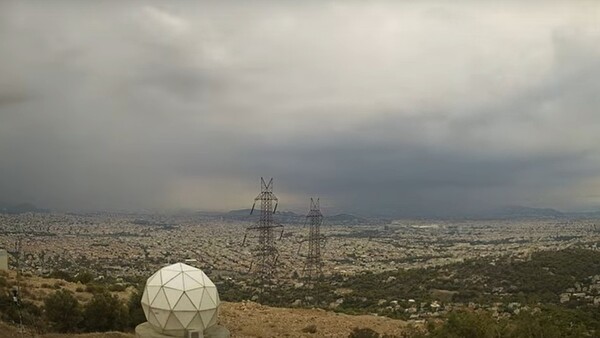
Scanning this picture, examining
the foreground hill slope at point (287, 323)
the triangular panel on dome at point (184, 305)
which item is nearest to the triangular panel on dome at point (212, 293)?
the triangular panel on dome at point (184, 305)

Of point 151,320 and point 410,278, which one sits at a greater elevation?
point 151,320

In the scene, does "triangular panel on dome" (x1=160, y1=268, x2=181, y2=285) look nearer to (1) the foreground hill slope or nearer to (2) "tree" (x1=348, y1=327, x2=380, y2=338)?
(1) the foreground hill slope

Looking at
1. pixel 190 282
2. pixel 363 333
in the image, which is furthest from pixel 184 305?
pixel 363 333

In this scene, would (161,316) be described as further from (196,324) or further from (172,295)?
(196,324)

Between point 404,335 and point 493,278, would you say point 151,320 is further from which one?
point 493,278

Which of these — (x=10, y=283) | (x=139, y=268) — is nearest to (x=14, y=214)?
(x=139, y=268)

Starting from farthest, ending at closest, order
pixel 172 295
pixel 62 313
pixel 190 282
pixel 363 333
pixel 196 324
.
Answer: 1. pixel 363 333
2. pixel 62 313
3. pixel 190 282
4. pixel 172 295
5. pixel 196 324
